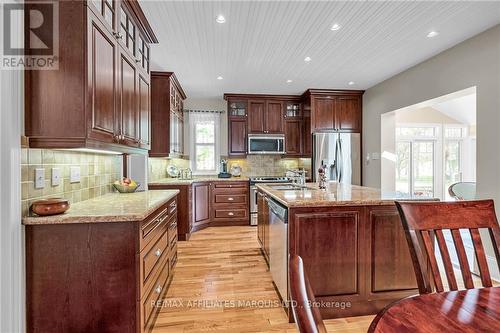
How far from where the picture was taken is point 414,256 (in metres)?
1.11

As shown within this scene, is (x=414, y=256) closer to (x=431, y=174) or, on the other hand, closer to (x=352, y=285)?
(x=352, y=285)

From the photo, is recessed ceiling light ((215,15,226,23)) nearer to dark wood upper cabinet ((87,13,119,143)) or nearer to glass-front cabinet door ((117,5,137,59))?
glass-front cabinet door ((117,5,137,59))

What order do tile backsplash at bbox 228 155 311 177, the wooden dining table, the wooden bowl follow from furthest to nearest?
tile backsplash at bbox 228 155 311 177
the wooden bowl
the wooden dining table

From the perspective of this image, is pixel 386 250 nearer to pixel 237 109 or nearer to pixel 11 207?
pixel 11 207

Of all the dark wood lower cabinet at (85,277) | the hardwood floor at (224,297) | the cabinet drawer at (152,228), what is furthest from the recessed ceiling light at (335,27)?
the hardwood floor at (224,297)

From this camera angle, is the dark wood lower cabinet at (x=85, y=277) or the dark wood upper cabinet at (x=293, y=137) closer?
the dark wood lower cabinet at (x=85, y=277)

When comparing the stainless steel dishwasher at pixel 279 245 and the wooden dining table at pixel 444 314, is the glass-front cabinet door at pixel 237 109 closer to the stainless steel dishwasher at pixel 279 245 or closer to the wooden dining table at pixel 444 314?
the stainless steel dishwasher at pixel 279 245

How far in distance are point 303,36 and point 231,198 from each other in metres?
3.08

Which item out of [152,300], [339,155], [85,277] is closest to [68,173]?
[85,277]

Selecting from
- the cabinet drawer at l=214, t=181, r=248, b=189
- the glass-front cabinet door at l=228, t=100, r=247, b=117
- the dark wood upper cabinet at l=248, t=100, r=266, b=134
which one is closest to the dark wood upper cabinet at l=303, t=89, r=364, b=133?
the dark wood upper cabinet at l=248, t=100, r=266, b=134

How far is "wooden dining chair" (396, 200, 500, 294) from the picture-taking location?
111 centimetres

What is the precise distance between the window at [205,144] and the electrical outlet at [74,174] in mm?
3482

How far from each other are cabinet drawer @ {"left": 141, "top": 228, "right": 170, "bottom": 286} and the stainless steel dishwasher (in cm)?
101

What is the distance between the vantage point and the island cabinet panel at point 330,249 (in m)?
A: 1.99
